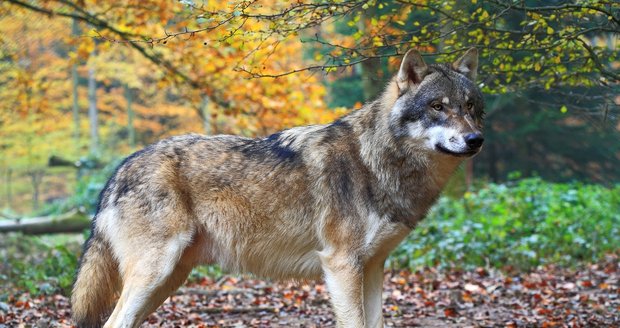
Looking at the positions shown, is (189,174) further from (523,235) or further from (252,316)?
(523,235)

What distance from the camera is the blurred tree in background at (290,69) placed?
16.8 feet

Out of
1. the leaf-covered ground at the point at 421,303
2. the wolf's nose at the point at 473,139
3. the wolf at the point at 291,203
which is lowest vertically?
the leaf-covered ground at the point at 421,303

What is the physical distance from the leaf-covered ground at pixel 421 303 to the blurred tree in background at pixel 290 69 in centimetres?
191

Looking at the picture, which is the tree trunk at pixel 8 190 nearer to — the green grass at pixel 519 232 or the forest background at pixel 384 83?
the forest background at pixel 384 83

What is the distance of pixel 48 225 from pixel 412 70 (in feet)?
34.9

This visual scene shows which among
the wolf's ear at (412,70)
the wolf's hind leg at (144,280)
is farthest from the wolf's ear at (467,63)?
the wolf's hind leg at (144,280)

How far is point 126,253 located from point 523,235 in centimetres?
802

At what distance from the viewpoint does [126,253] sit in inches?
193

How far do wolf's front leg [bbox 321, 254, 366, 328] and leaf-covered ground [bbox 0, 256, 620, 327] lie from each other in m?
0.67

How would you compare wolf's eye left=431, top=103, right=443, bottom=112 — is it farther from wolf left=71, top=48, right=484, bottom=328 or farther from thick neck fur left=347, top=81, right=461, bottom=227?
thick neck fur left=347, top=81, right=461, bottom=227

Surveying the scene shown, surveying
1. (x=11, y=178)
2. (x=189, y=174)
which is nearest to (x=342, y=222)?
(x=189, y=174)

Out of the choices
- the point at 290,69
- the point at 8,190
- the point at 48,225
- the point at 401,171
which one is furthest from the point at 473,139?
the point at 8,190

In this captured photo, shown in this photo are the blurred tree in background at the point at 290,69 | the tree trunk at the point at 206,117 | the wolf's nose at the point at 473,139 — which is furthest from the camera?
the tree trunk at the point at 206,117

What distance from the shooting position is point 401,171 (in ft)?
15.6
